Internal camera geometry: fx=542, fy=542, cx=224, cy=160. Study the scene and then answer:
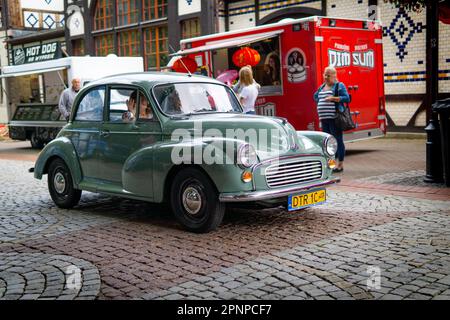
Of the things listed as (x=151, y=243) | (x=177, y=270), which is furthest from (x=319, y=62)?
(x=177, y=270)

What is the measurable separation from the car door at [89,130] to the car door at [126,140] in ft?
0.43

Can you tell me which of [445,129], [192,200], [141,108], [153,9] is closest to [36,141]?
[153,9]

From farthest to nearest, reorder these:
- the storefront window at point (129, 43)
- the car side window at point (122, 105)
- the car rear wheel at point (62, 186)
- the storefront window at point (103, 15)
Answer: the storefront window at point (103, 15) → the storefront window at point (129, 43) → the car rear wheel at point (62, 186) → the car side window at point (122, 105)

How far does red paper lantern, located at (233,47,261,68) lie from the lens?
11.7m

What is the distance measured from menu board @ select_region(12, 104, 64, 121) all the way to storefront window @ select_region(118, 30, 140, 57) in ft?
22.8

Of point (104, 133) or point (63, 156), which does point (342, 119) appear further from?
point (63, 156)

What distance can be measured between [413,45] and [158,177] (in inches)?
429

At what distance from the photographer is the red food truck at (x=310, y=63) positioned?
35.5 feet

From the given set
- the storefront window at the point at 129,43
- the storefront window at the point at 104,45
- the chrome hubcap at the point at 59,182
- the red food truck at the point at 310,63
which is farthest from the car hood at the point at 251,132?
the storefront window at the point at 104,45

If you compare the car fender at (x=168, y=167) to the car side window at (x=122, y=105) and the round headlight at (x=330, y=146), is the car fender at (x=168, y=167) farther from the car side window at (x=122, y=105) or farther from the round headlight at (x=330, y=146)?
the round headlight at (x=330, y=146)

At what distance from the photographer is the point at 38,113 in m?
16.5

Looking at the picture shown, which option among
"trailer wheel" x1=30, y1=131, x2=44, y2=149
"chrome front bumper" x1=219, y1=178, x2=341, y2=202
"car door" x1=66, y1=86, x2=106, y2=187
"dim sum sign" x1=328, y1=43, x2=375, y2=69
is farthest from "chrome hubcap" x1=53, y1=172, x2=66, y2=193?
"trailer wheel" x1=30, y1=131, x2=44, y2=149

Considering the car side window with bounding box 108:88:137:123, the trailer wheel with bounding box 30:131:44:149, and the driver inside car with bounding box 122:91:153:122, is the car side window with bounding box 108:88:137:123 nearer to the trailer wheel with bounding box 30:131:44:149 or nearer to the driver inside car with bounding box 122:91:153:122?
the driver inside car with bounding box 122:91:153:122

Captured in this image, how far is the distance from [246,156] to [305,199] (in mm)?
855
